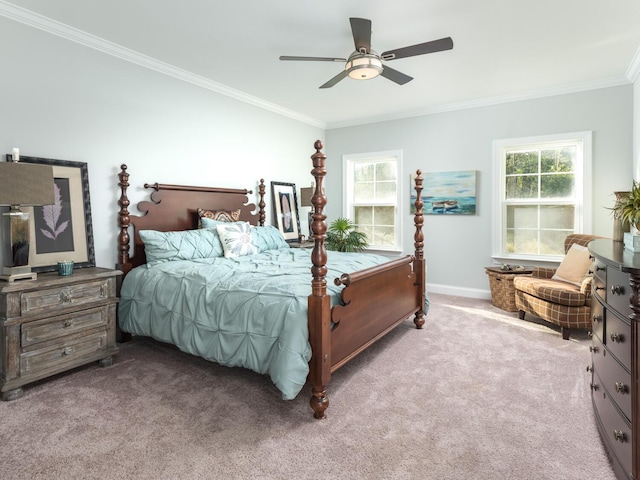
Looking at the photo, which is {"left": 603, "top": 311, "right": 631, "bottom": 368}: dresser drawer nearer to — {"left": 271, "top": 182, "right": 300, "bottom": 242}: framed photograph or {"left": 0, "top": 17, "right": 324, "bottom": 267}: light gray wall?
{"left": 0, "top": 17, "right": 324, "bottom": 267}: light gray wall

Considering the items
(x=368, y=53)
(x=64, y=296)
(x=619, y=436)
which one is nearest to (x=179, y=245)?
(x=64, y=296)

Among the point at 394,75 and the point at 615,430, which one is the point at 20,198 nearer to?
the point at 394,75

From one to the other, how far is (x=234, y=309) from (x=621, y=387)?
202cm

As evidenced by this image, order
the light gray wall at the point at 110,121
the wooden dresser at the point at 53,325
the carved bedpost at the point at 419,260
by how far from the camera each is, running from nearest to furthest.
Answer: the wooden dresser at the point at 53,325 < the light gray wall at the point at 110,121 < the carved bedpost at the point at 419,260

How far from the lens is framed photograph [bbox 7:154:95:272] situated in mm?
2867

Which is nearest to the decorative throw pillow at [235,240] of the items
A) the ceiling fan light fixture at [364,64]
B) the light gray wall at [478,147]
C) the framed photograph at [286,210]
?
the framed photograph at [286,210]

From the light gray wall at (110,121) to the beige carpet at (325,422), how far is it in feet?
4.72

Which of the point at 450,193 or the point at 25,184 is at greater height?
the point at 450,193

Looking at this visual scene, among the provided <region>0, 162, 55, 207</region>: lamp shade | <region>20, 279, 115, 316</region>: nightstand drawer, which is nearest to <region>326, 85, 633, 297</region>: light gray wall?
<region>20, 279, 115, 316</region>: nightstand drawer

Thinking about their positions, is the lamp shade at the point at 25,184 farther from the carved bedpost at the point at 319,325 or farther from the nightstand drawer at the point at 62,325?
the carved bedpost at the point at 319,325

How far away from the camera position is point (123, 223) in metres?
3.43

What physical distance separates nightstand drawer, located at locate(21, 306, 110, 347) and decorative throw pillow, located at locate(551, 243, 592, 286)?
4230 mm

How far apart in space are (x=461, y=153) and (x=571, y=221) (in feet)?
5.09

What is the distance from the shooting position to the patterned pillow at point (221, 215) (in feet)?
13.2
